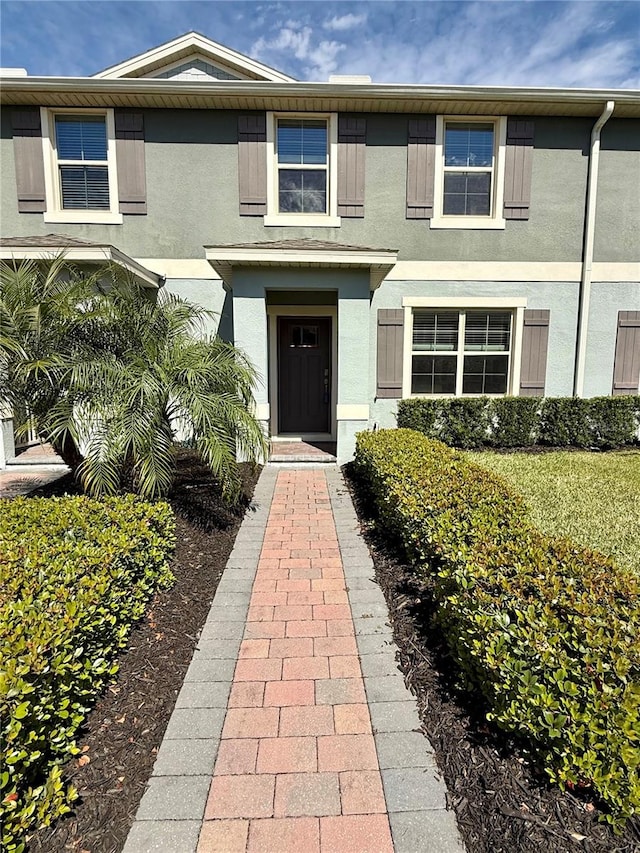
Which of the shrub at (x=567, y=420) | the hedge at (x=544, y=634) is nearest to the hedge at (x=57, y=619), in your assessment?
the hedge at (x=544, y=634)

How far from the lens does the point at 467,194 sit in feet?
26.6

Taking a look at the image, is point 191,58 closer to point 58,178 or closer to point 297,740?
point 58,178

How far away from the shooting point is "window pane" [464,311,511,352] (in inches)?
330

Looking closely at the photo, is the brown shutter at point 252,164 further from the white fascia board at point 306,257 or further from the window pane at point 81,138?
the window pane at point 81,138

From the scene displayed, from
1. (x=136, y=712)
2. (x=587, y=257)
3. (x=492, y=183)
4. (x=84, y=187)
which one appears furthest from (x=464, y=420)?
(x=84, y=187)

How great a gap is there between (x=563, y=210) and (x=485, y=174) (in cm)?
156

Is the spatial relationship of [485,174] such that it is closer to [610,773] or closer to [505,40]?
[505,40]

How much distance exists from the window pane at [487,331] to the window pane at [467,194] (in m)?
1.81

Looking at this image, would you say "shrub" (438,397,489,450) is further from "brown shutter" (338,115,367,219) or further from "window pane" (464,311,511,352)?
"brown shutter" (338,115,367,219)

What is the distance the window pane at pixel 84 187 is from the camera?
779 centimetres

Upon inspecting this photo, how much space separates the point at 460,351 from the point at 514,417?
1.55 meters

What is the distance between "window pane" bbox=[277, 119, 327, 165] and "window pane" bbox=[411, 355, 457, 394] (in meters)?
3.96

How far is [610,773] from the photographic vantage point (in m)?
1.57

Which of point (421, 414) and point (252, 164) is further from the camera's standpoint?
point (421, 414)
